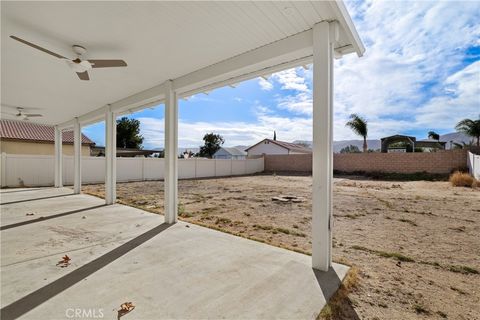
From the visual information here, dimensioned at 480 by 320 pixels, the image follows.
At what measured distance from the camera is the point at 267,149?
2911 centimetres

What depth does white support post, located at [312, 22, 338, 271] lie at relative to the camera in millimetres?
2467

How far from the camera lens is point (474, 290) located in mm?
2209

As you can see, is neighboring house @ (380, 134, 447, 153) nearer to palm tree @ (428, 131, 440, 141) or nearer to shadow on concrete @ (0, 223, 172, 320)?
palm tree @ (428, 131, 440, 141)

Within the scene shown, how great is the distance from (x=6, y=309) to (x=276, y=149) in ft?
89.1

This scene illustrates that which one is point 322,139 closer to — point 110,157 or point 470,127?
point 110,157

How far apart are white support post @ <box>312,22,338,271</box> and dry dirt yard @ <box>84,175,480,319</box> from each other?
489 millimetres

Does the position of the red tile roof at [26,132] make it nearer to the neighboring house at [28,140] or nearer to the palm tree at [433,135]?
the neighboring house at [28,140]

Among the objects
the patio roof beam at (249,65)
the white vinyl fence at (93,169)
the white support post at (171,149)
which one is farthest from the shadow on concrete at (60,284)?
the white vinyl fence at (93,169)

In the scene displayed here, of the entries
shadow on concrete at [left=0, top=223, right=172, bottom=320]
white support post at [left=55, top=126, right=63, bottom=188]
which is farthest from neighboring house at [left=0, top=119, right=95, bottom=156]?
shadow on concrete at [left=0, top=223, right=172, bottom=320]

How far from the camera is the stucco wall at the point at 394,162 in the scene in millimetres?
13148

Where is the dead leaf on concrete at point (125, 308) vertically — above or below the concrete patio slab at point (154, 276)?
above

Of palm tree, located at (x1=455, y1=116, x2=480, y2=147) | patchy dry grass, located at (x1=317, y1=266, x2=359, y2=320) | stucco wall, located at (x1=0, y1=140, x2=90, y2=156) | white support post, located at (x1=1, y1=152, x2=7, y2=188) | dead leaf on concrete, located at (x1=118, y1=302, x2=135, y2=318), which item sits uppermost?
palm tree, located at (x1=455, y1=116, x2=480, y2=147)

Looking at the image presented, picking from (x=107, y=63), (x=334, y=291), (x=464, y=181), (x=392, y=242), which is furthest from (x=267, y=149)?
(x=334, y=291)

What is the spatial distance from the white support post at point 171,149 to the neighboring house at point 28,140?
11.4m
